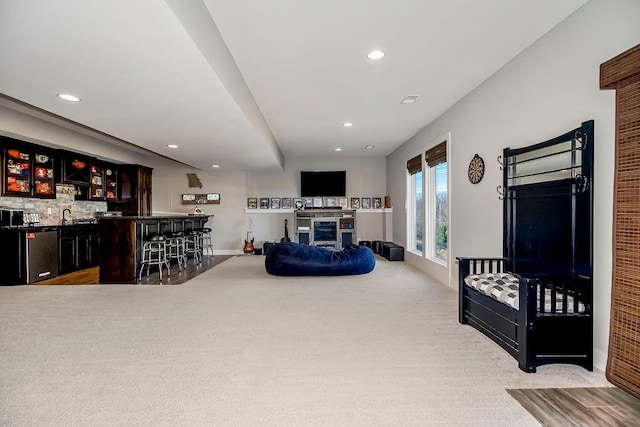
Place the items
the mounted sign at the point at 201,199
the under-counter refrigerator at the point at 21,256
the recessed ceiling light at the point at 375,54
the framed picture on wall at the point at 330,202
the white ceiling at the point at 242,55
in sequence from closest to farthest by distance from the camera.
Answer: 1. the white ceiling at the point at 242,55
2. the recessed ceiling light at the point at 375,54
3. the under-counter refrigerator at the point at 21,256
4. the mounted sign at the point at 201,199
5. the framed picture on wall at the point at 330,202

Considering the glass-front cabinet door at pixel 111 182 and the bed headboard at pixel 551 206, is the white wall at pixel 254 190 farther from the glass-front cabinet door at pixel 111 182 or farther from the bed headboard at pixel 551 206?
the bed headboard at pixel 551 206

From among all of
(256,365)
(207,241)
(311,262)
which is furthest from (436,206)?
(207,241)

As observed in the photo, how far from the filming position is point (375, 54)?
312 cm

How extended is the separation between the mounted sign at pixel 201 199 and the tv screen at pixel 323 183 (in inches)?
95.0

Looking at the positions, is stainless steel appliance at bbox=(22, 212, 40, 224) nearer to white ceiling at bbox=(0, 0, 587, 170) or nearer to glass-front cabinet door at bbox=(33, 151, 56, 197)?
glass-front cabinet door at bbox=(33, 151, 56, 197)

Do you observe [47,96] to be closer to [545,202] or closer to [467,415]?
[467,415]

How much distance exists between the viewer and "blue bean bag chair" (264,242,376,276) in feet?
18.3

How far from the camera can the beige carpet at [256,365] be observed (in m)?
1.83

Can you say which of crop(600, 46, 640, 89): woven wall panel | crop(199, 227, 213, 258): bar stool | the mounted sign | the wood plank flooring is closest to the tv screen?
the mounted sign

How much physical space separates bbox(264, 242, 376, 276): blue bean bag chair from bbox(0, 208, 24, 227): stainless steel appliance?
168 inches

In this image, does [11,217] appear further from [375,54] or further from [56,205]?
[375,54]

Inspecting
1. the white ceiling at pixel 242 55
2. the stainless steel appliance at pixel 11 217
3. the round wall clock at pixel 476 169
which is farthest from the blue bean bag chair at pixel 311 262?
the stainless steel appliance at pixel 11 217

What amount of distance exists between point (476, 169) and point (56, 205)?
7595mm

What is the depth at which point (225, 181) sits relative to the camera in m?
9.03
